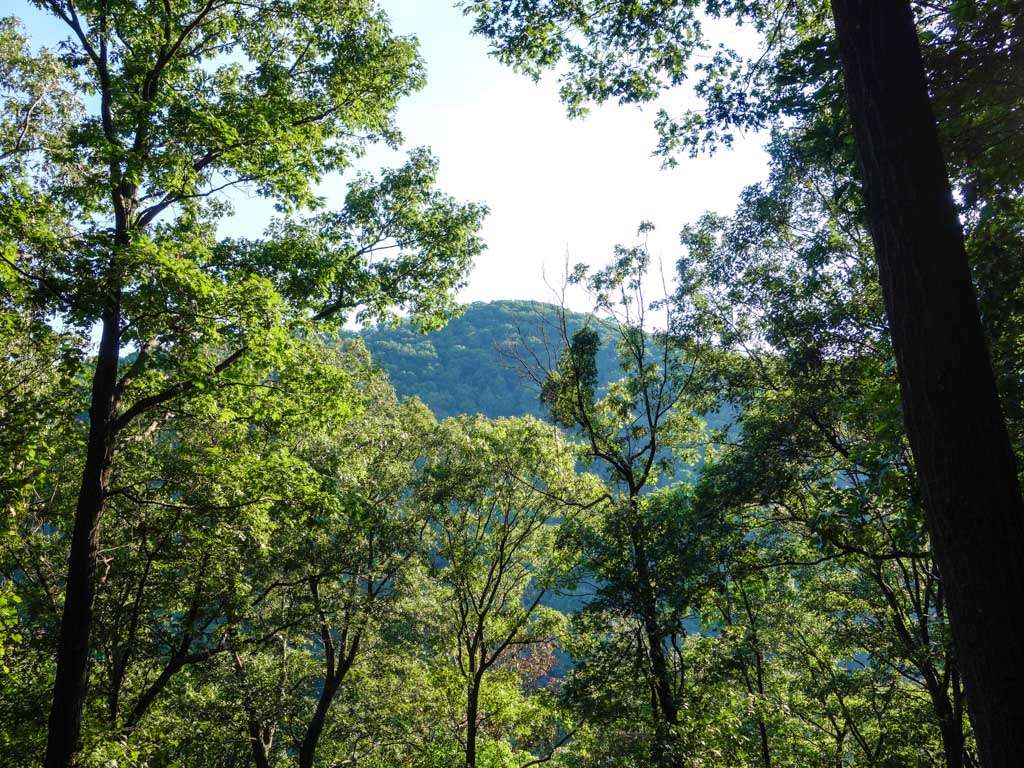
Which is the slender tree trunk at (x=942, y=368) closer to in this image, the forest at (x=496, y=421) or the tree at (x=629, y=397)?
the forest at (x=496, y=421)

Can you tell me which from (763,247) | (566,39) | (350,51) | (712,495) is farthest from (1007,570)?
(763,247)

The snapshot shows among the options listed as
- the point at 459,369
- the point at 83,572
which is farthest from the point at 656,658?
the point at 459,369

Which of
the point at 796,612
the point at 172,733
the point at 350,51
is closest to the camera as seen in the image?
the point at 350,51

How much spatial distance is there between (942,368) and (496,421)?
15130 millimetres

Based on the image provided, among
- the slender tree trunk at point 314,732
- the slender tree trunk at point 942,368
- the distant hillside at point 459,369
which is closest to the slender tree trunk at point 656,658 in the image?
the slender tree trunk at point 942,368

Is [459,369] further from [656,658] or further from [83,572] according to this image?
[83,572]

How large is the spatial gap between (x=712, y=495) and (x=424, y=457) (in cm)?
953

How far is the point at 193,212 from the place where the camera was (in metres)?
8.91

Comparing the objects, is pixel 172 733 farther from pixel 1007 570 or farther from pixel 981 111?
pixel 981 111

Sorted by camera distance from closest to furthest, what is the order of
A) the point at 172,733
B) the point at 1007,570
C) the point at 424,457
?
the point at 1007,570 → the point at 172,733 → the point at 424,457

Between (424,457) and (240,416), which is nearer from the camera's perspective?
(240,416)

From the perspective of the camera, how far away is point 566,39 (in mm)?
6906

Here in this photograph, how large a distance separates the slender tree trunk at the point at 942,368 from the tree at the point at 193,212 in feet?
18.7

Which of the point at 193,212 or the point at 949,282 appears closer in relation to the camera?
the point at 949,282
